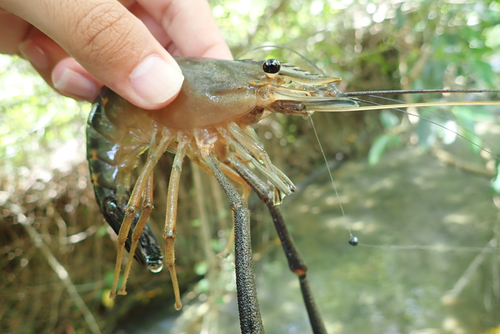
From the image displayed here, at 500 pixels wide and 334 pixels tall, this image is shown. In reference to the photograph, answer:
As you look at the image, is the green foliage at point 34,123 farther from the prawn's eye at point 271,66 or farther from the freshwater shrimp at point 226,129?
the prawn's eye at point 271,66

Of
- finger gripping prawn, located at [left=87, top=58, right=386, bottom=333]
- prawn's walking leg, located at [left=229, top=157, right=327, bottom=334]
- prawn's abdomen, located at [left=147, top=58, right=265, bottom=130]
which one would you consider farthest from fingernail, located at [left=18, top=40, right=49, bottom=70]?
prawn's walking leg, located at [left=229, top=157, right=327, bottom=334]

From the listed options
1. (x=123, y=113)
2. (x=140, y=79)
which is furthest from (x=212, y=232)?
(x=140, y=79)

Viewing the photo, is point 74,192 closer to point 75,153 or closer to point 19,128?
point 75,153

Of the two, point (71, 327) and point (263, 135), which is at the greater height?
point (263, 135)

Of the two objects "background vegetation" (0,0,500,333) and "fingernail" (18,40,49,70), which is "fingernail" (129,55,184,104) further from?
"background vegetation" (0,0,500,333)

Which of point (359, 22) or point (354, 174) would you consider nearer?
point (359, 22)

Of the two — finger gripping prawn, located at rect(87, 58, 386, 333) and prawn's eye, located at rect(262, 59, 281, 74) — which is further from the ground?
prawn's eye, located at rect(262, 59, 281, 74)

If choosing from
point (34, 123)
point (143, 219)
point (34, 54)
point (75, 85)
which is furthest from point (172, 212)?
point (34, 123)
